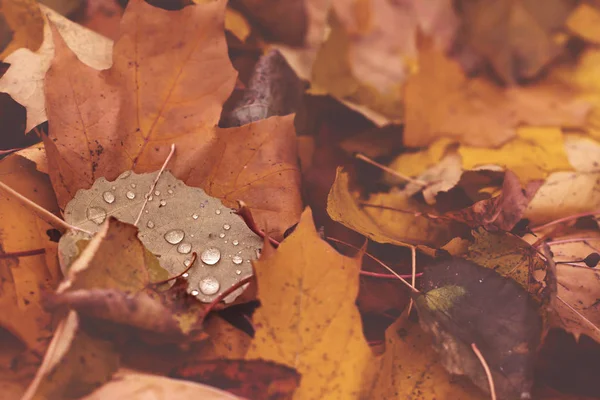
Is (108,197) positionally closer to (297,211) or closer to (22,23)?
(297,211)

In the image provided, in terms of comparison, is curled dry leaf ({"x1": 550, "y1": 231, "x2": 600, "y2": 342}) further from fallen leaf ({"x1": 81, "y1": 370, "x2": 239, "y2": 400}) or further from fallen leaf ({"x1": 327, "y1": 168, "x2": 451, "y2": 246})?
fallen leaf ({"x1": 81, "y1": 370, "x2": 239, "y2": 400})

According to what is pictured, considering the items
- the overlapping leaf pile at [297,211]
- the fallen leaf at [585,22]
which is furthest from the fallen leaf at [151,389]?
the fallen leaf at [585,22]

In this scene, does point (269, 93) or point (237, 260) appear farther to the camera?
point (269, 93)

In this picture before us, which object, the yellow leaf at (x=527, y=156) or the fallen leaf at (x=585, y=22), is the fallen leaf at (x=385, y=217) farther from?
the fallen leaf at (x=585, y=22)

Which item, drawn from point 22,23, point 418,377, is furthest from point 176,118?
point 418,377

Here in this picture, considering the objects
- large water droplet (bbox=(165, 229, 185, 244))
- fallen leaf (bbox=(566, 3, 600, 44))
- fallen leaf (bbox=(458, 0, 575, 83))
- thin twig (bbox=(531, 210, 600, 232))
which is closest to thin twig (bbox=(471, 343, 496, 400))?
thin twig (bbox=(531, 210, 600, 232))

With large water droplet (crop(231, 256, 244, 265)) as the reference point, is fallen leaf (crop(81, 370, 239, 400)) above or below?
below
